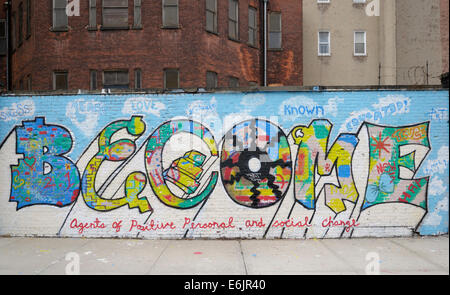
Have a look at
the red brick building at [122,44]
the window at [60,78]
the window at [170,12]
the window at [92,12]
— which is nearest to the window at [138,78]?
the red brick building at [122,44]

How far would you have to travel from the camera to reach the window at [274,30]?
815 inches

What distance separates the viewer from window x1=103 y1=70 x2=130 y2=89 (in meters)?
15.9

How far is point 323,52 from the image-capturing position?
75.0ft

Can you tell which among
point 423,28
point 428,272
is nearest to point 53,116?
point 428,272

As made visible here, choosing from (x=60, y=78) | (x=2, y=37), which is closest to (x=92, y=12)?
(x=60, y=78)

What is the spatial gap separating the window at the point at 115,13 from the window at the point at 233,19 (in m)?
4.75

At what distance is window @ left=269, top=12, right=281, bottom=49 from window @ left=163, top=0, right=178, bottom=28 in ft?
22.1

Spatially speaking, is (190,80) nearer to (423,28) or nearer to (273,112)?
(273,112)

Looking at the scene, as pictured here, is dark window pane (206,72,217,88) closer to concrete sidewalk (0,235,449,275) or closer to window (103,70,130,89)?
window (103,70,130,89)

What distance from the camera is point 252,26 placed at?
19.0 meters

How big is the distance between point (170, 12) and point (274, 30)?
7.26 meters

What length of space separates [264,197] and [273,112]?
1829 mm

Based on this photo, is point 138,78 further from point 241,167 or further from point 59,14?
point 241,167

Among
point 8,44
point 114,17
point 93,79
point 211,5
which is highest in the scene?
point 211,5
